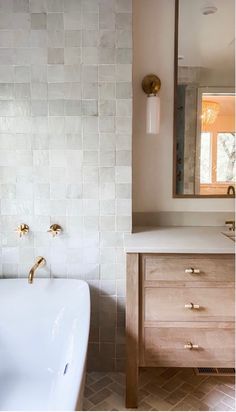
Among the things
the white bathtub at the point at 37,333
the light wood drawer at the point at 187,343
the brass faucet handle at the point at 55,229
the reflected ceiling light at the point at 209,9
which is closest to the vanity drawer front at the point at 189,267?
the light wood drawer at the point at 187,343

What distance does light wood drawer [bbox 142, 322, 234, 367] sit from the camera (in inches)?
62.4

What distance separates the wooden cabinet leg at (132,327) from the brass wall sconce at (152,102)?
2.79 ft

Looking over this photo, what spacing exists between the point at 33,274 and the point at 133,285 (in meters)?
0.60

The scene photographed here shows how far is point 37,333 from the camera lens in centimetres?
165

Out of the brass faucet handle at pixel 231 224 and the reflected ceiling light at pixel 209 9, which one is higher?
the reflected ceiling light at pixel 209 9

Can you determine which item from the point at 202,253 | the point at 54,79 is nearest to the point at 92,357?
the point at 202,253

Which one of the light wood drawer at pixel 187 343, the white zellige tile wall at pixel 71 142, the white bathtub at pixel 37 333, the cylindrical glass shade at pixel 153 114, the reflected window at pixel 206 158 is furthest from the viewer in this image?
the reflected window at pixel 206 158

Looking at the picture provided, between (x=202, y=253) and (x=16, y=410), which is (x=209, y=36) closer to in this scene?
(x=202, y=253)

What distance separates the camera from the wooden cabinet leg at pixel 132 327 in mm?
1557

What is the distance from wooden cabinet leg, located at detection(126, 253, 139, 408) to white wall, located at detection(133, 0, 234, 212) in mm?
610

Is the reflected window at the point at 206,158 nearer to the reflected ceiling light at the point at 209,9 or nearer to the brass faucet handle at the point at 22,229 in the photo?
the reflected ceiling light at the point at 209,9

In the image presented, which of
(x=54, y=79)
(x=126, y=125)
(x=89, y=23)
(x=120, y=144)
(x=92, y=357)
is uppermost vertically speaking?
(x=89, y=23)

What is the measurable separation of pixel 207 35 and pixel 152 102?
1.96 feet

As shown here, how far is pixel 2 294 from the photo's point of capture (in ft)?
5.58
